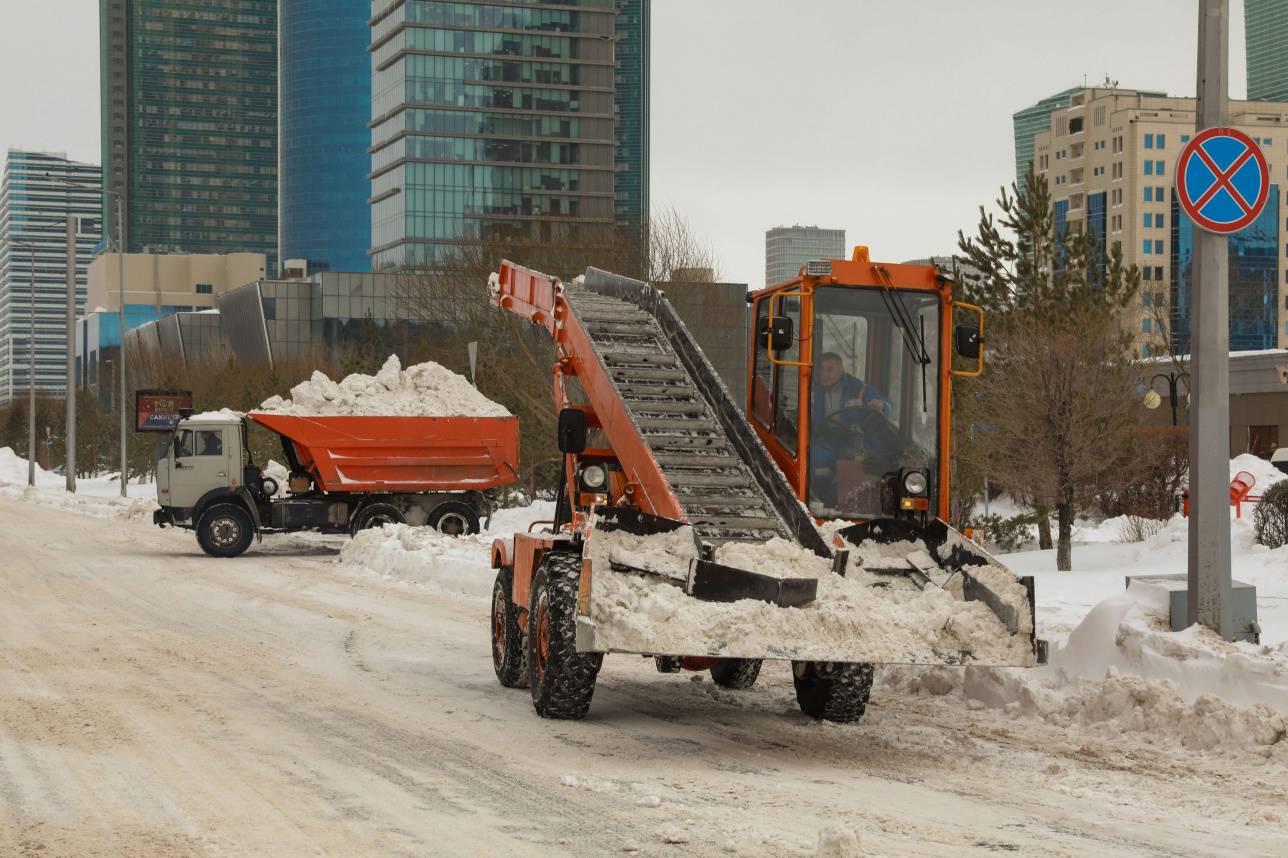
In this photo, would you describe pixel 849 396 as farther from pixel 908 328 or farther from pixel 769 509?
pixel 769 509

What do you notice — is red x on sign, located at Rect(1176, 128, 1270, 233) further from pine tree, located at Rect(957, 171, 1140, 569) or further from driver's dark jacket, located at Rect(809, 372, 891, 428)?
pine tree, located at Rect(957, 171, 1140, 569)

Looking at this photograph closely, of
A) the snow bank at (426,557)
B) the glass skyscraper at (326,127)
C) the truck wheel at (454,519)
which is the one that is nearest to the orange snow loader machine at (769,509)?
the snow bank at (426,557)

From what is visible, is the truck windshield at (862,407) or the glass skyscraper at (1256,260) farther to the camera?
the glass skyscraper at (1256,260)

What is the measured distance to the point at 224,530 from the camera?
27.1 metres

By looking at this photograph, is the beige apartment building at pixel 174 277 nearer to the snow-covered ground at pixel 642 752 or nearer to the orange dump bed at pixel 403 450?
the orange dump bed at pixel 403 450

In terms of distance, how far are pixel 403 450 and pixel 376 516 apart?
1.19 m

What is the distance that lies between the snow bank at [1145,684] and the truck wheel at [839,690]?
928 mm

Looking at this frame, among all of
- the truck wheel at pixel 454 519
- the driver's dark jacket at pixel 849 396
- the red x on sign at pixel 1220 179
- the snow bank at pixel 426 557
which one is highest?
the red x on sign at pixel 1220 179

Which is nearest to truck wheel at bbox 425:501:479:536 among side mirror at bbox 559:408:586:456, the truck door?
the truck door

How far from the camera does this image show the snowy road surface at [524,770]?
278 inches

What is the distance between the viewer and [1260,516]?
1808 centimetres

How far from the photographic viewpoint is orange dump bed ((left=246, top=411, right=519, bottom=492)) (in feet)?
88.2

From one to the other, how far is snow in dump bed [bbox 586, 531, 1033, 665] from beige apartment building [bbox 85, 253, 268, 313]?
172 m

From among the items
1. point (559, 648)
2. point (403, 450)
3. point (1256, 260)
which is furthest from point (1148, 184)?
point (559, 648)
